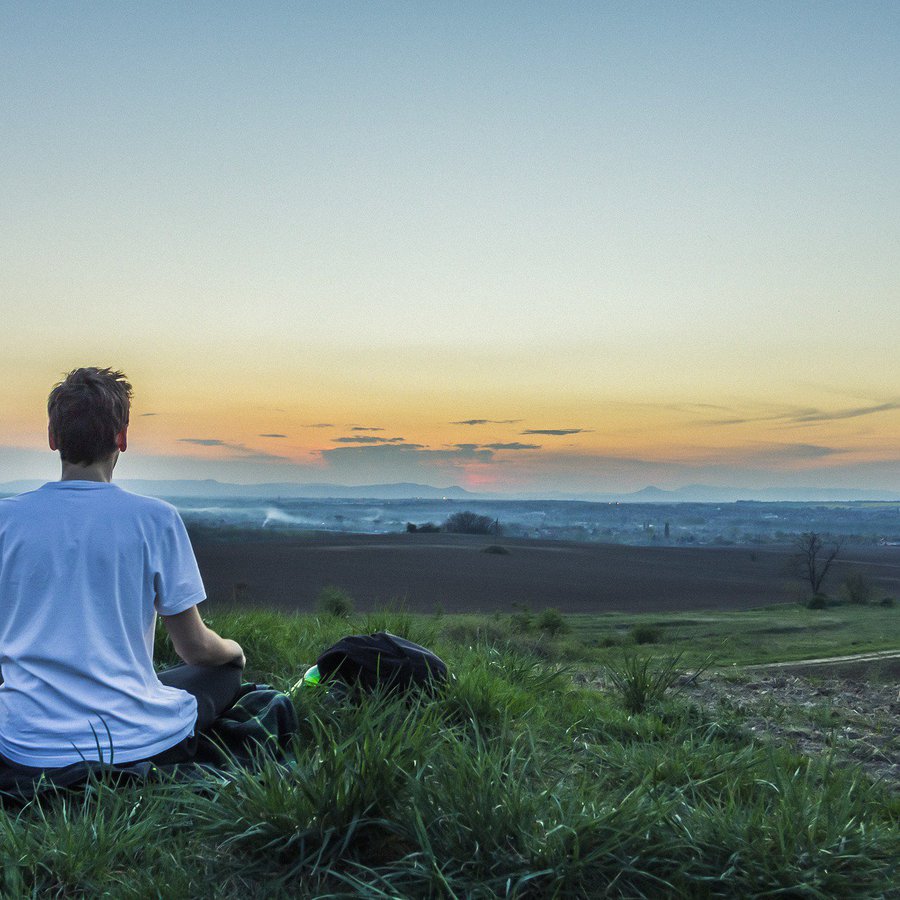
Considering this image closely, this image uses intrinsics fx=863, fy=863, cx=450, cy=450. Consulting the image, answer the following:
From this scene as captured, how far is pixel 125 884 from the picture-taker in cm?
247

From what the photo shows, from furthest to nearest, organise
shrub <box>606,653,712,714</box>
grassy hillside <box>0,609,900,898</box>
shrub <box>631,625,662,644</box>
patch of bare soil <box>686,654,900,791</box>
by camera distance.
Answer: shrub <box>631,625,662,644</box> < shrub <box>606,653,712,714</box> < patch of bare soil <box>686,654,900,791</box> < grassy hillside <box>0,609,900,898</box>

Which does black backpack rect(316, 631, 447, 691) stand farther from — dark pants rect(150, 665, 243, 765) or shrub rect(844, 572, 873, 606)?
shrub rect(844, 572, 873, 606)

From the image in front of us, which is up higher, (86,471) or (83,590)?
(86,471)

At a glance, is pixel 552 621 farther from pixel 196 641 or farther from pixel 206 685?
pixel 196 641

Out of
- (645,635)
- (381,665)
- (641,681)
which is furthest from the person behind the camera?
(645,635)

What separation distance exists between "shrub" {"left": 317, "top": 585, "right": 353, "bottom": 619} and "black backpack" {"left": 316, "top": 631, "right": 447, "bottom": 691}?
2784 mm

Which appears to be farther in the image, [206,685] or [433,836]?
[206,685]

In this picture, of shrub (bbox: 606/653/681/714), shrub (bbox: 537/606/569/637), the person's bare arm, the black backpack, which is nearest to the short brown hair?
the person's bare arm

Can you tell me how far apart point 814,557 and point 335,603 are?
3378 cm

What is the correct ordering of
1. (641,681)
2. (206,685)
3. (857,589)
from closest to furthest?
(206,685) → (641,681) → (857,589)

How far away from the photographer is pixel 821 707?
232 inches

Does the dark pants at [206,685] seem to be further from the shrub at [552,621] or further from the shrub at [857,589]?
the shrub at [857,589]

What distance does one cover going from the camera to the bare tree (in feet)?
121

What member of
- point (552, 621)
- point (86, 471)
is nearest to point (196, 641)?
point (86, 471)
